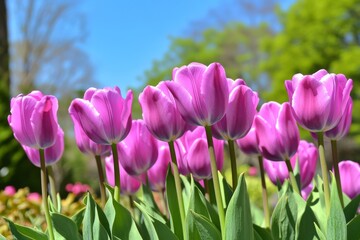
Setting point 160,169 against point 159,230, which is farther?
point 160,169

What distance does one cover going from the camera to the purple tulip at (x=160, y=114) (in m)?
1.28

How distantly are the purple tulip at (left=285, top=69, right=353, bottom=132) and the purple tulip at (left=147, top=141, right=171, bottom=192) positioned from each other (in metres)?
0.50

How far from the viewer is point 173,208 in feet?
4.68

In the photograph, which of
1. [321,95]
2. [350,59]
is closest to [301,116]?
[321,95]

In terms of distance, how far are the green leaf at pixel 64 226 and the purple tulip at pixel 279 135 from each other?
56 centimetres

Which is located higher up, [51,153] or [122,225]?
[51,153]

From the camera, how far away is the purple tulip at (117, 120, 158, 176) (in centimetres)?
149

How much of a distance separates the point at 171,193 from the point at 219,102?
0.34m

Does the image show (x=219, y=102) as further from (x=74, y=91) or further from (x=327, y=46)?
(x=74, y=91)

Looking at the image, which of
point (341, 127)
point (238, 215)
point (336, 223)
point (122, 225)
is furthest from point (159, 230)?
point (341, 127)

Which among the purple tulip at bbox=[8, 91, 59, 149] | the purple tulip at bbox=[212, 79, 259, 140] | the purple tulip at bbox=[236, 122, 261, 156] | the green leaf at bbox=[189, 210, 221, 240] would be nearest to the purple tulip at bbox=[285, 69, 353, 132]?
the purple tulip at bbox=[212, 79, 259, 140]

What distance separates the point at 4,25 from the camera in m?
9.34

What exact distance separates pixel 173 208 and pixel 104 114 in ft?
1.06

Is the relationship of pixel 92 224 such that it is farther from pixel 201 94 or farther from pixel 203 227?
pixel 201 94
